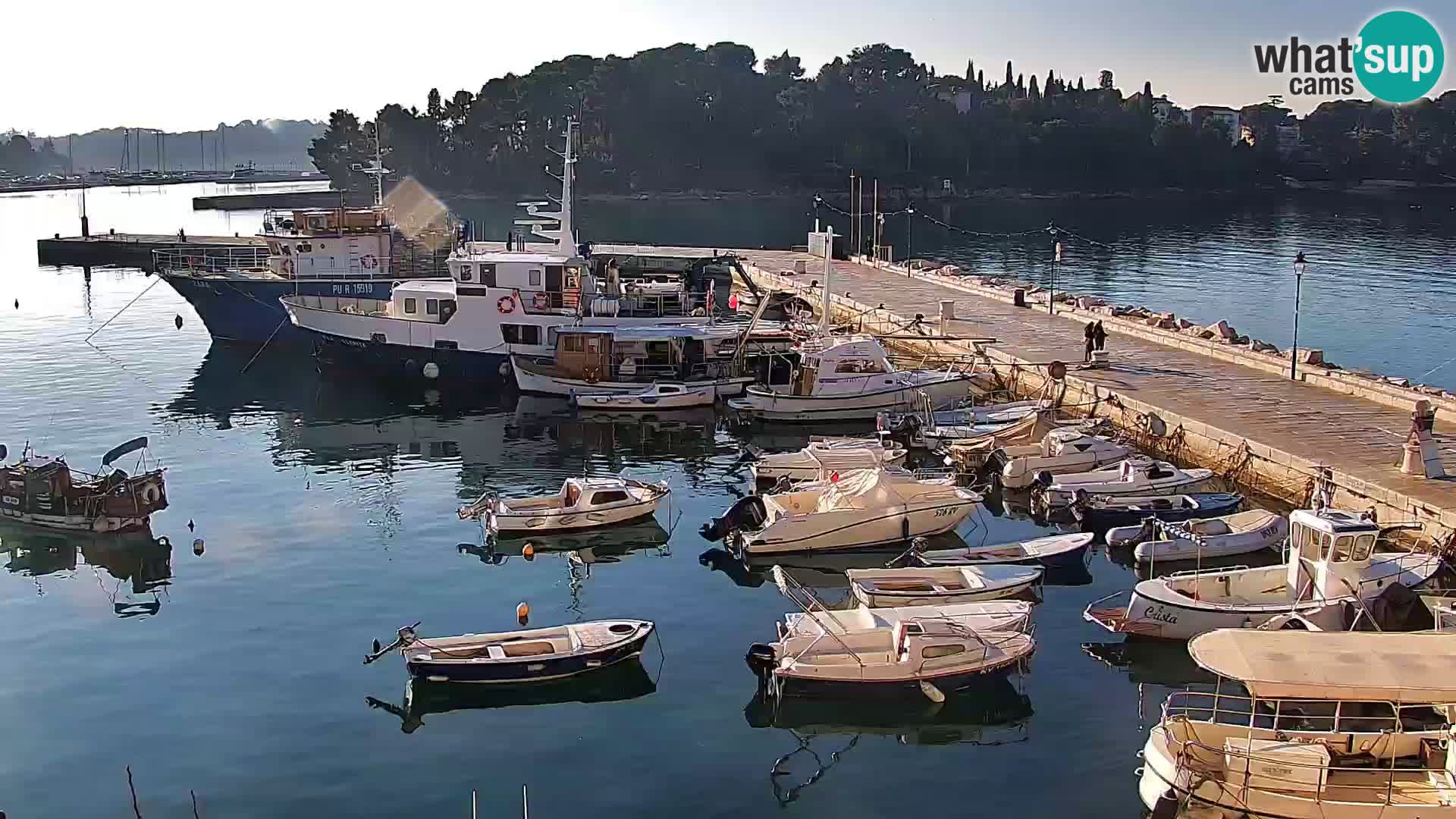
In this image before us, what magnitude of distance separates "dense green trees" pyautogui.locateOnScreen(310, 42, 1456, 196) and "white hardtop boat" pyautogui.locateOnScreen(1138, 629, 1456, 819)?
162021mm

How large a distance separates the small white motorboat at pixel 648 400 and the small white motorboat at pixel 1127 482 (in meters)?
13.1

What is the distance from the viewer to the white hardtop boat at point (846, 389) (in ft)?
121

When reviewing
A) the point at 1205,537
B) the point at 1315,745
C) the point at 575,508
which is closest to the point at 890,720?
the point at 1315,745

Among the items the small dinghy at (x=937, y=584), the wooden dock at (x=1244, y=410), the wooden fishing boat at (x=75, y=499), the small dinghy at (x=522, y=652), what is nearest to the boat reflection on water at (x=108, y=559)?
the wooden fishing boat at (x=75, y=499)

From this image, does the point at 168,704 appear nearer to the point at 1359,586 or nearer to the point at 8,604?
the point at 8,604

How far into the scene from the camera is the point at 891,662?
18969 mm

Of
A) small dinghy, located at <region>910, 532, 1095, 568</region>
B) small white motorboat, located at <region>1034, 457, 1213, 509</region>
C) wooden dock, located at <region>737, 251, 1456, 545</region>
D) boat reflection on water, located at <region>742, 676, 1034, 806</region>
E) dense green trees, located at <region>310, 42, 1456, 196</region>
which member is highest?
dense green trees, located at <region>310, 42, 1456, 196</region>

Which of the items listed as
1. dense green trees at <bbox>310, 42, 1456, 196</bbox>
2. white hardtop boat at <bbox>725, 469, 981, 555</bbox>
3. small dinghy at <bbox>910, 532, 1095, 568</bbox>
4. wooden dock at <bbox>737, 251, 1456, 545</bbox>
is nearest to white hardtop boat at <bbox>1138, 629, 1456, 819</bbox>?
small dinghy at <bbox>910, 532, 1095, 568</bbox>

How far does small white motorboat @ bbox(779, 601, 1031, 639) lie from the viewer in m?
20.0

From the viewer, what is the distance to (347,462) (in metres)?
34.6

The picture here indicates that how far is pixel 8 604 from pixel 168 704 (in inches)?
253

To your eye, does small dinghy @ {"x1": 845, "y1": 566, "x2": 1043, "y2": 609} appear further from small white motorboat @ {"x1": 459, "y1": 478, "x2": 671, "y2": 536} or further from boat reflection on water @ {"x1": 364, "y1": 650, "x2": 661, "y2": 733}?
small white motorboat @ {"x1": 459, "y1": 478, "x2": 671, "y2": 536}

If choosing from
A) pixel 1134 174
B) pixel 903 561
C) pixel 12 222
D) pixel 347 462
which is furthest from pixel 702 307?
pixel 1134 174

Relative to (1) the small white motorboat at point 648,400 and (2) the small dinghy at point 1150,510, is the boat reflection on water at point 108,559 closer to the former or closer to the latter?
(1) the small white motorboat at point 648,400
